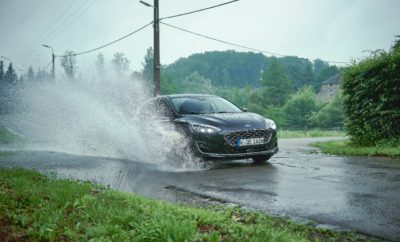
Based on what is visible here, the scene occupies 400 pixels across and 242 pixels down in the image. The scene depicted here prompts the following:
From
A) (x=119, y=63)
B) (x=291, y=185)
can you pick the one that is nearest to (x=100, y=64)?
(x=119, y=63)

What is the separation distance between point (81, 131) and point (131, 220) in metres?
10.9

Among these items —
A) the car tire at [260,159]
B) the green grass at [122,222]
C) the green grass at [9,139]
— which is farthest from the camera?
the green grass at [9,139]

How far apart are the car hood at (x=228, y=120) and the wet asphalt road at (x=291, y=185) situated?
3.03 feet

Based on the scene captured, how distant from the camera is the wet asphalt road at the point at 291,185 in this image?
15.2 feet

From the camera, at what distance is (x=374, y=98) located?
12359 millimetres

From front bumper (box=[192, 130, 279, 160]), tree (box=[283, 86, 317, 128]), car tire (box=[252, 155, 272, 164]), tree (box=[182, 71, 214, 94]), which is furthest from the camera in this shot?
tree (box=[182, 71, 214, 94])

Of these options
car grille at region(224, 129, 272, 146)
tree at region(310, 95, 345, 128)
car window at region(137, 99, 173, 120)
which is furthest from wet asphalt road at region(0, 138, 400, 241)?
tree at region(310, 95, 345, 128)

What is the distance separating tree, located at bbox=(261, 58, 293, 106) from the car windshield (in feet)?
337

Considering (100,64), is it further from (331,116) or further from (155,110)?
(155,110)

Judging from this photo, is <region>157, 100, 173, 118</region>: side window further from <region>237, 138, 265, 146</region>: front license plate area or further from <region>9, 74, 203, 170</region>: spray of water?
<region>237, 138, 265, 146</region>: front license plate area

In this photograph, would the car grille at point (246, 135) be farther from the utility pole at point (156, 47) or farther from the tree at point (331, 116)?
the tree at point (331, 116)

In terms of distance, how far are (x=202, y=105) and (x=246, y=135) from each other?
5.78 ft

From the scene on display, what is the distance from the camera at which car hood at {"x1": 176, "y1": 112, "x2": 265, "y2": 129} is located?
347 inches

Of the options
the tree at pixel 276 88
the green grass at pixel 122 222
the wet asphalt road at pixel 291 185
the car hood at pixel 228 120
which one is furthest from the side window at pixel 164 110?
the tree at pixel 276 88
